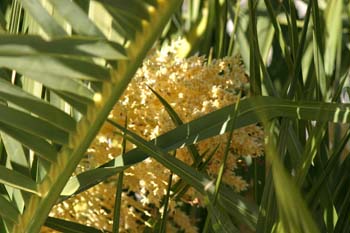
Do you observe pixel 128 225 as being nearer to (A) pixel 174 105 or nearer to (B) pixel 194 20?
(A) pixel 174 105

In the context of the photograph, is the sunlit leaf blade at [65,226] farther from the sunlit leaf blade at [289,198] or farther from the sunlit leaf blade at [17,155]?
the sunlit leaf blade at [289,198]

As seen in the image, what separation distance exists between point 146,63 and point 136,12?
0.63 ft

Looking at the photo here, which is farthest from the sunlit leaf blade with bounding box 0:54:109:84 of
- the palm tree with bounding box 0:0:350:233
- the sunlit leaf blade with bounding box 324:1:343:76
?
the sunlit leaf blade with bounding box 324:1:343:76

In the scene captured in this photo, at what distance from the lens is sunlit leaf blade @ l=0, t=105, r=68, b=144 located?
0.55m

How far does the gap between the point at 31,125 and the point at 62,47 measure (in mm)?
89

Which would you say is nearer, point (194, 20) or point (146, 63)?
point (146, 63)

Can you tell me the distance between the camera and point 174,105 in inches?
26.5

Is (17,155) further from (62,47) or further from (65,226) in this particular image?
(62,47)

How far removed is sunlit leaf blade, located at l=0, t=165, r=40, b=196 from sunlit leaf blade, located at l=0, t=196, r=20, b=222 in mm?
20

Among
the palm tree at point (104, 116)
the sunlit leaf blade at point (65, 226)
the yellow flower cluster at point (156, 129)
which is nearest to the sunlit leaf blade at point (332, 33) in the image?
the palm tree at point (104, 116)

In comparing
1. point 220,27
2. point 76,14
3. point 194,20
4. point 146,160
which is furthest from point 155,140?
point 194,20

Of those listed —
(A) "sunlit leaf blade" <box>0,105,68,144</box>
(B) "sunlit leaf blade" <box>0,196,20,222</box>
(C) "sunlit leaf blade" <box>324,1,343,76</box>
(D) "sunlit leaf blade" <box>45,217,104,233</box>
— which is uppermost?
(C) "sunlit leaf blade" <box>324,1,343,76</box>

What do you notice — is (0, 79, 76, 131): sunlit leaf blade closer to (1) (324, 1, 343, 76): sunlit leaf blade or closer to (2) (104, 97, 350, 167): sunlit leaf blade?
(2) (104, 97, 350, 167): sunlit leaf blade

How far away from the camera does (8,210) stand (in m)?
0.60
